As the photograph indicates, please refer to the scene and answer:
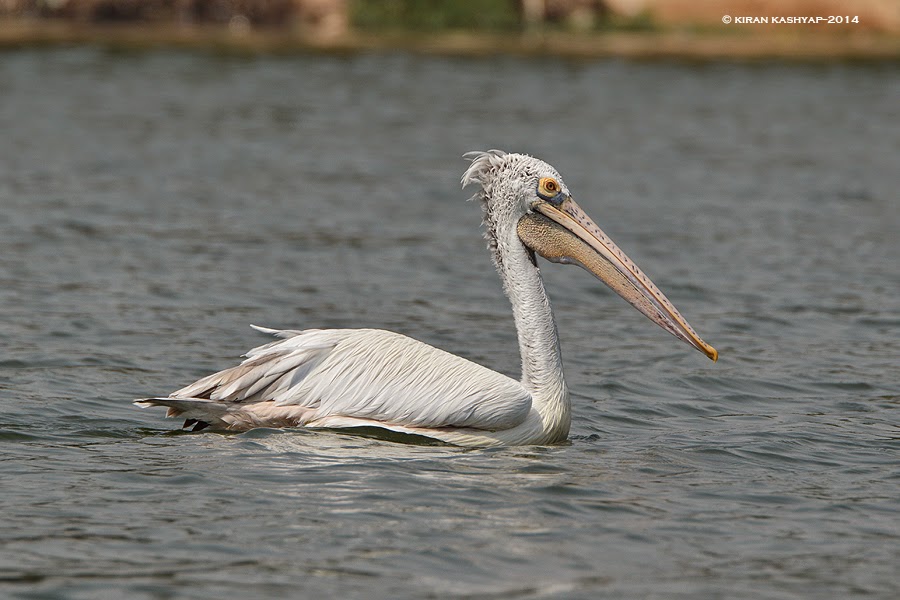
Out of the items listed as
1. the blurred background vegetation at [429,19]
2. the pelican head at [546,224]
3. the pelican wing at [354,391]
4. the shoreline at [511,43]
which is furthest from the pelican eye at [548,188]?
the blurred background vegetation at [429,19]

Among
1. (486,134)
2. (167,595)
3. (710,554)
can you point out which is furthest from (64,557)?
(486,134)

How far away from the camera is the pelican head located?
A: 21.4 ft

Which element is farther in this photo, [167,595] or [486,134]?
[486,134]

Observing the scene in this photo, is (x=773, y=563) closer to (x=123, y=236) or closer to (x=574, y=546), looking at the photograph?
(x=574, y=546)

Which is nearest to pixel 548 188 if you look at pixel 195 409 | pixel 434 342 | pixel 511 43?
pixel 195 409

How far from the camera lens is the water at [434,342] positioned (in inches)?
193

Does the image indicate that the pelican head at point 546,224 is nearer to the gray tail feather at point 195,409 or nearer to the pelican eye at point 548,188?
the pelican eye at point 548,188

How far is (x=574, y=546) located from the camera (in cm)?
502

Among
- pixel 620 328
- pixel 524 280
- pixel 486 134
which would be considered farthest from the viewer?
pixel 486 134

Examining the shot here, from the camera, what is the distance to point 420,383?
616 cm

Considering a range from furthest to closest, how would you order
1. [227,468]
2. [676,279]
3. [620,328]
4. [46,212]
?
1. [46,212]
2. [676,279]
3. [620,328]
4. [227,468]

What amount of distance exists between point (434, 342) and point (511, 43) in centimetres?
2008

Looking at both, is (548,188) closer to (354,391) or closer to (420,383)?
(420,383)

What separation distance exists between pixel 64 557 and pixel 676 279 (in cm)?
644
